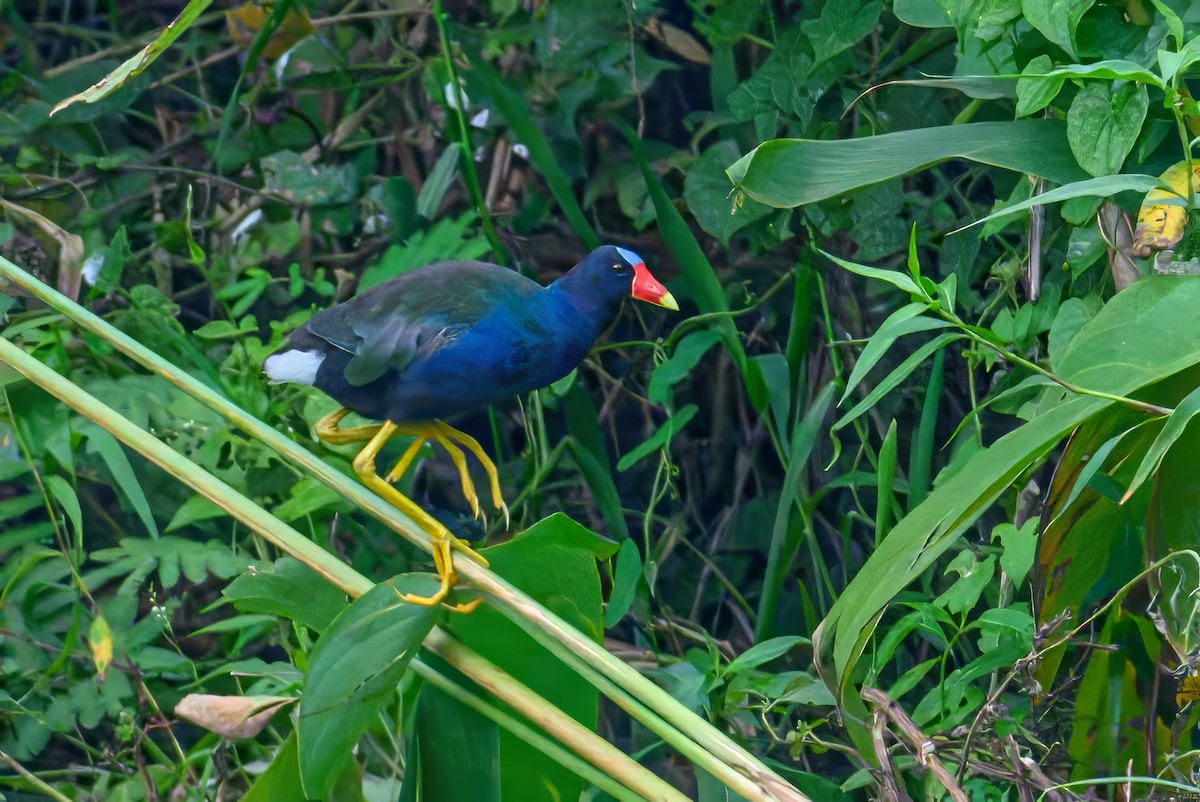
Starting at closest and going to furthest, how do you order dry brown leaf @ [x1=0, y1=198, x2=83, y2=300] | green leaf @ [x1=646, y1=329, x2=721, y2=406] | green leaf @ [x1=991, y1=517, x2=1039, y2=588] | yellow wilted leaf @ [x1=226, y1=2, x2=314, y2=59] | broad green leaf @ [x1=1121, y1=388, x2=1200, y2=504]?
1. broad green leaf @ [x1=1121, y1=388, x2=1200, y2=504]
2. green leaf @ [x1=991, y1=517, x2=1039, y2=588]
3. green leaf @ [x1=646, y1=329, x2=721, y2=406]
4. dry brown leaf @ [x1=0, y1=198, x2=83, y2=300]
5. yellow wilted leaf @ [x1=226, y1=2, x2=314, y2=59]

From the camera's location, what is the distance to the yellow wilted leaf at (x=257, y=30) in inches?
51.4

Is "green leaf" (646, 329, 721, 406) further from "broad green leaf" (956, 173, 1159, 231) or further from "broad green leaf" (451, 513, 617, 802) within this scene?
"broad green leaf" (956, 173, 1159, 231)

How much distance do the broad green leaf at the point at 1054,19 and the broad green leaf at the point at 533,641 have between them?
1.49 ft

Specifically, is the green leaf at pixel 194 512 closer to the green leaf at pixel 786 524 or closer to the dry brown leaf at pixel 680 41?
the green leaf at pixel 786 524

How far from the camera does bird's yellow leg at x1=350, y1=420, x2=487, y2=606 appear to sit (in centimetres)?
70

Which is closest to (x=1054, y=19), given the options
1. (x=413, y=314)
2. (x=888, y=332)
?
(x=888, y=332)

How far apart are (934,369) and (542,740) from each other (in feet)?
1.47

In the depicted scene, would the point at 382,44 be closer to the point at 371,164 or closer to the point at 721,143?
the point at 371,164

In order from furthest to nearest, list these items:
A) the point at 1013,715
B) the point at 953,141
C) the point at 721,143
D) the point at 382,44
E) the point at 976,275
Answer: the point at 382,44 < the point at 721,143 < the point at 976,275 < the point at 1013,715 < the point at 953,141

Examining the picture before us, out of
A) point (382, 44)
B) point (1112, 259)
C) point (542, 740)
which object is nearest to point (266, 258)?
point (382, 44)

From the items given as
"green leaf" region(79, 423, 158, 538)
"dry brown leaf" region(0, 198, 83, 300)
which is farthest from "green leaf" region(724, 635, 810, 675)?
"dry brown leaf" region(0, 198, 83, 300)

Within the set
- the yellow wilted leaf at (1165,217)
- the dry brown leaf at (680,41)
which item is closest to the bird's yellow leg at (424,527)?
the yellow wilted leaf at (1165,217)

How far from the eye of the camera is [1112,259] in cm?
76

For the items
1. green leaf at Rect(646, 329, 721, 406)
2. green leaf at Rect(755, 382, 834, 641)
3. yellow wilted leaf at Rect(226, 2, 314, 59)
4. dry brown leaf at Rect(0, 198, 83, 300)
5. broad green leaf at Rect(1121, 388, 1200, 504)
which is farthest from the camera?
yellow wilted leaf at Rect(226, 2, 314, 59)
